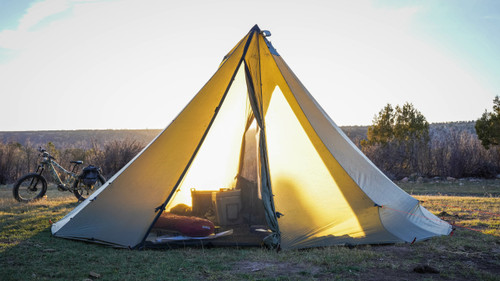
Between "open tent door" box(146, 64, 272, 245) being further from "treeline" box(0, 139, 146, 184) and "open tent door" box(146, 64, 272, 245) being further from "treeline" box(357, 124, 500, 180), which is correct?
"treeline" box(357, 124, 500, 180)

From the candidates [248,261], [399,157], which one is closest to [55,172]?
[248,261]

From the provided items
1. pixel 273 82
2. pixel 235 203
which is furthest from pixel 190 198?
pixel 273 82

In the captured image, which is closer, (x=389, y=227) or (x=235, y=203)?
(x=389, y=227)

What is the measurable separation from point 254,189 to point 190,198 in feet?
3.83

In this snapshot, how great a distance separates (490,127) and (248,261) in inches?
572

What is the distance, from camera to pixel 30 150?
14.1 m

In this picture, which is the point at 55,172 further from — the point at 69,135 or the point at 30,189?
the point at 69,135

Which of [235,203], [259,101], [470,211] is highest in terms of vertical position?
[259,101]

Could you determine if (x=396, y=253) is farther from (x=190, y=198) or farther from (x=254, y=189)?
(x=190, y=198)

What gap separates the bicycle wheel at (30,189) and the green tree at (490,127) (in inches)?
575

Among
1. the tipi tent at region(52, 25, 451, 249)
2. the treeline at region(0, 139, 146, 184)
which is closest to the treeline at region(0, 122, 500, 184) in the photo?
the treeline at region(0, 139, 146, 184)

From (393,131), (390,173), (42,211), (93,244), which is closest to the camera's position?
(93,244)

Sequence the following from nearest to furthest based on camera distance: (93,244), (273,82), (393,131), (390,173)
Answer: (93,244)
(273,82)
(390,173)
(393,131)

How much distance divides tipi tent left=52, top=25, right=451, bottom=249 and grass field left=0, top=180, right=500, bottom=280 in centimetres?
23
